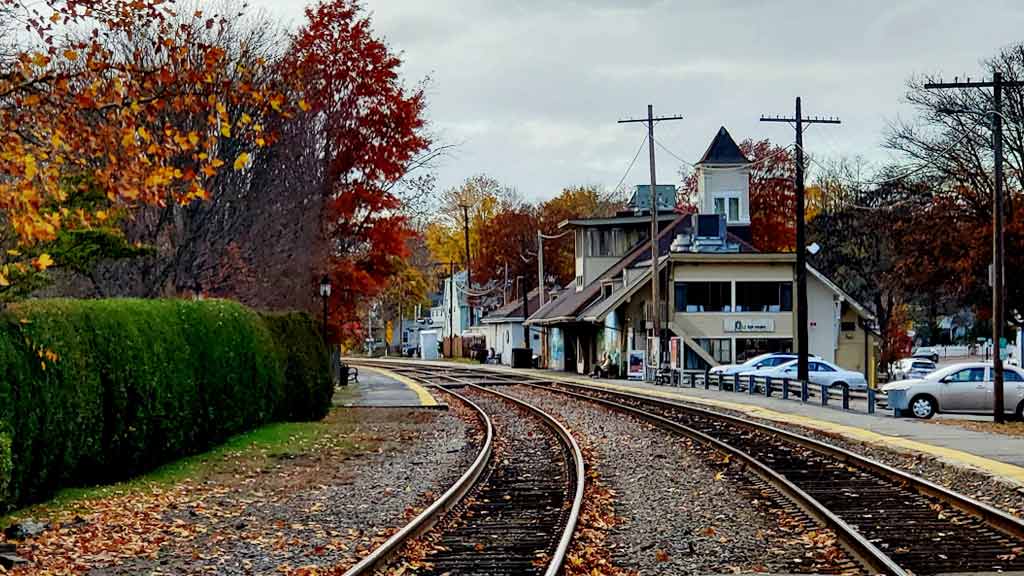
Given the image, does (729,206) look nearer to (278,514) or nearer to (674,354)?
(674,354)

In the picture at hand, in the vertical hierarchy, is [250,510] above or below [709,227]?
below

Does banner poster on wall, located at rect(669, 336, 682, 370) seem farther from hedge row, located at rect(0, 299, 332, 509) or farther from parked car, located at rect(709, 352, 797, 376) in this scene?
hedge row, located at rect(0, 299, 332, 509)

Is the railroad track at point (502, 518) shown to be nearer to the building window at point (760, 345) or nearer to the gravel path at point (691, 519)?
the gravel path at point (691, 519)

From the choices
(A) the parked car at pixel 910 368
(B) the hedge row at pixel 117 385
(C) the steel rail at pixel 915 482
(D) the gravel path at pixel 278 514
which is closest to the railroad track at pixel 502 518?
(D) the gravel path at pixel 278 514

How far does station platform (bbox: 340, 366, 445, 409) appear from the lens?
3903cm

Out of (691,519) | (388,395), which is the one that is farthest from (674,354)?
(691,519)

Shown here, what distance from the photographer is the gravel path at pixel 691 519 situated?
12.0 m

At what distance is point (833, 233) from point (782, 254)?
59.2 feet

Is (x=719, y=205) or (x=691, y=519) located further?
(x=719, y=205)

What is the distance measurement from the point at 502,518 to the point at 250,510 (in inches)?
123

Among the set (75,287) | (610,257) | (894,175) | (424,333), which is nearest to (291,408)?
(75,287)

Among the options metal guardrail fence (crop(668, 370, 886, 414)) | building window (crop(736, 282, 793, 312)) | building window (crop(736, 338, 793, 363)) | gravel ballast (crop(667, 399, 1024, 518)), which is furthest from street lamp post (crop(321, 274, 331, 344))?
building window (crop(736, 338, 793, 363))

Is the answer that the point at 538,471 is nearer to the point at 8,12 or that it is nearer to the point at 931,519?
the point at 931,519

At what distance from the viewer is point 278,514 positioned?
1534 cm
